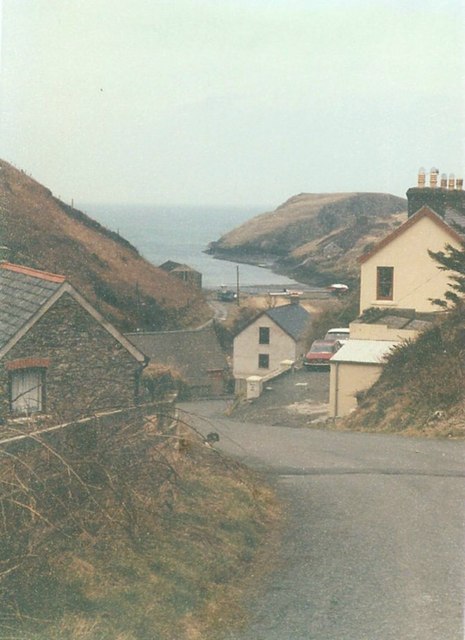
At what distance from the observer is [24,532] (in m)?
7.80

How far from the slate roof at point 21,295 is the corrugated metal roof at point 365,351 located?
37.9 ft

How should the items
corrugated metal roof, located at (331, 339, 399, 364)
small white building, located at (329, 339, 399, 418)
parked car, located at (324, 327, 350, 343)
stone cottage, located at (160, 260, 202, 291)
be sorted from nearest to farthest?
1. small white building, located at (329, 339, 399, 418)
2. corrugated metal roof, located at (331, 339, 399, 364)
3. parked car, located at (324, 327, 350, 343)
4. stone cottage, located at (160, 260, 202, 291)

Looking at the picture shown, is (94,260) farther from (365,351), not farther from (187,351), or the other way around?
(365,351)

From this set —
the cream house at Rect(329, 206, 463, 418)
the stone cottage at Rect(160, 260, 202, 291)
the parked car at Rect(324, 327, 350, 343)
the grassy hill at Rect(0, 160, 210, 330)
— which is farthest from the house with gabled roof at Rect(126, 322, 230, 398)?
the stone cottage at Rect(160, 260, 202, 291)

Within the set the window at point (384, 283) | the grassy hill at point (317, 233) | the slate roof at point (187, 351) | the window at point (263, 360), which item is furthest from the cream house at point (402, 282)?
the grassy hill at point (317, 233)

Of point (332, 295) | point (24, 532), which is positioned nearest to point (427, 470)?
point (24, 532)

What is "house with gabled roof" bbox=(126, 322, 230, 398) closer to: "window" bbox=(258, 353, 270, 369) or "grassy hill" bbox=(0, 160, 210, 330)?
Answer: "grassy hill" bbox=(0, 160, 210, 330)

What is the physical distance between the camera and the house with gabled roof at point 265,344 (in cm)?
6016

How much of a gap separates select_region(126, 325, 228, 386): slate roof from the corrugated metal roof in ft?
70.2

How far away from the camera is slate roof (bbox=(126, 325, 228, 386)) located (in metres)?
50.4

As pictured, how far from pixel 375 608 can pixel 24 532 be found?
10.6 ft

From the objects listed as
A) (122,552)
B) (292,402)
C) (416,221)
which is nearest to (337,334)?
(416,221)

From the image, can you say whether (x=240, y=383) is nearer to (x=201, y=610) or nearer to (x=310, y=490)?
(x=310, y=490)

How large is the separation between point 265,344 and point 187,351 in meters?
8.69
